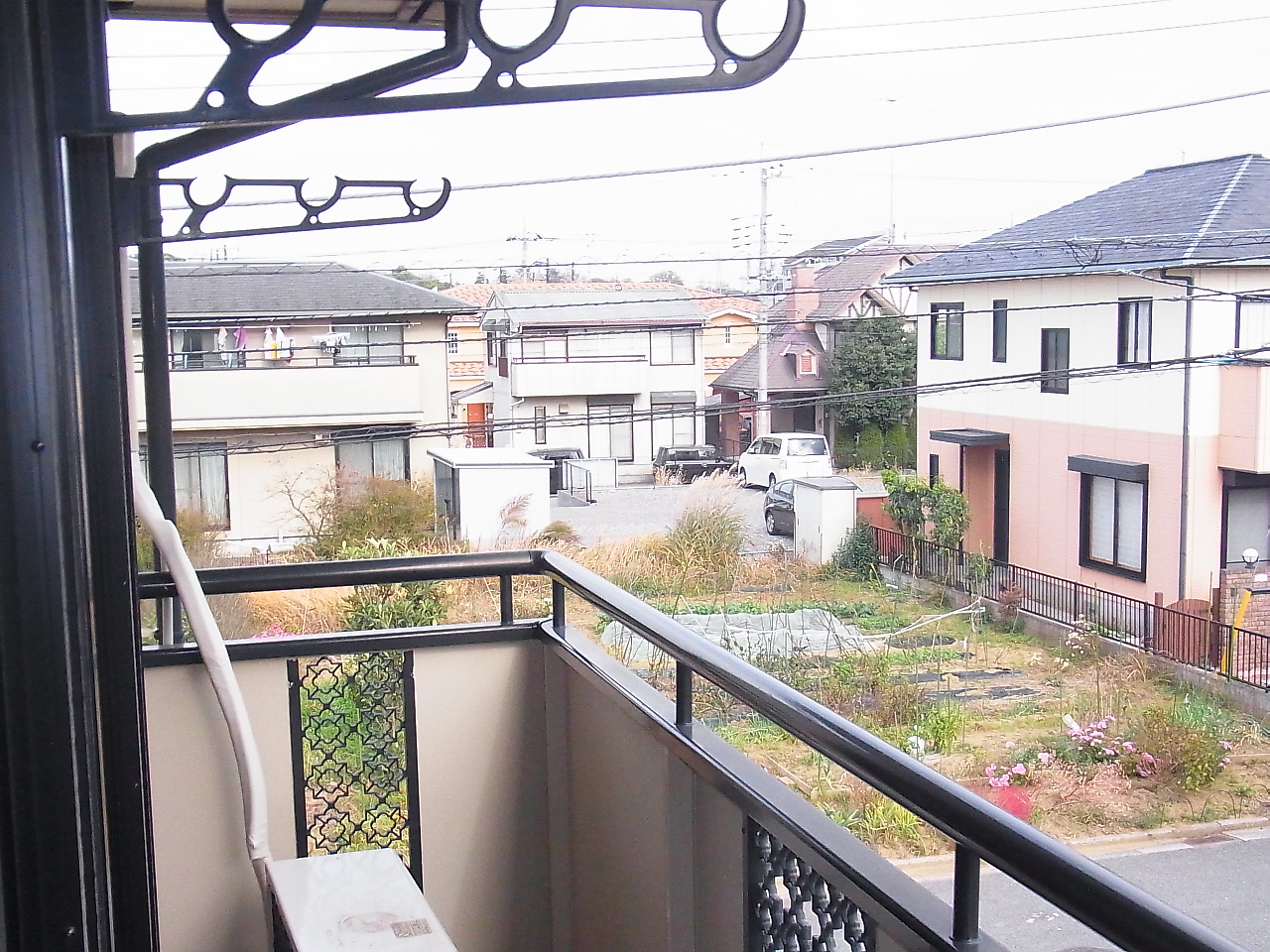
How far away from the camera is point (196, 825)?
1683mm

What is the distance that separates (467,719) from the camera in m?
1.84

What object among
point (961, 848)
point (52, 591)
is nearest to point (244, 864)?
point (52, 591)

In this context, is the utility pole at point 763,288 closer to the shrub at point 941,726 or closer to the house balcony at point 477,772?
the shrub at point 941,726

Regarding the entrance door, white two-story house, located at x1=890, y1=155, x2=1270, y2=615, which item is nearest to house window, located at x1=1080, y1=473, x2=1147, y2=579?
white two-story house, located at x1=890, y1=155, x2=1270, y2=615

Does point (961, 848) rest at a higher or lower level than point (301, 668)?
higher

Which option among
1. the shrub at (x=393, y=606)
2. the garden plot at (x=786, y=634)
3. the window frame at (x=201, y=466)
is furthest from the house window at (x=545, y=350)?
the shrub at (x=393, y=606)

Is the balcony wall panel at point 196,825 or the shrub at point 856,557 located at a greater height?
the balcony wall panel at point 196,825

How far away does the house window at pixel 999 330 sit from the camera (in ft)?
19.0

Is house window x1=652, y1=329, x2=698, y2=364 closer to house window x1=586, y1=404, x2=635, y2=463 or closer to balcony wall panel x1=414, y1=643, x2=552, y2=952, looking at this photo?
house window x1=586, y1=404, x2=635, y2=463

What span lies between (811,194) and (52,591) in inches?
283

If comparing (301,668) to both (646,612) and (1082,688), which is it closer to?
(646,612)

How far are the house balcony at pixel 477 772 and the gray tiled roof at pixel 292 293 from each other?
5094 mm

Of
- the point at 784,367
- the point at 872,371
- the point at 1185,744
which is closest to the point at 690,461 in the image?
the point at 784,367

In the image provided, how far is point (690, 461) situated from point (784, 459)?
0.76 meters
